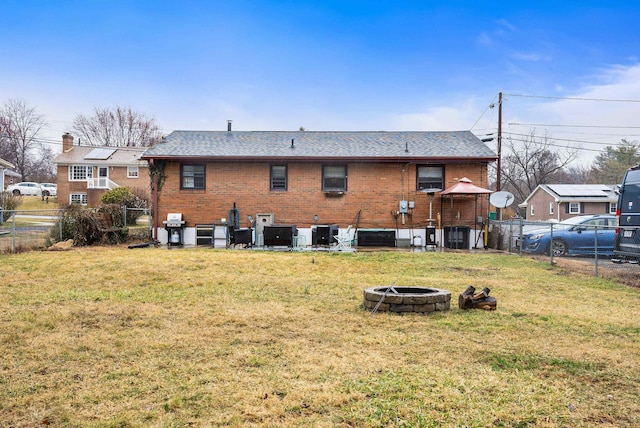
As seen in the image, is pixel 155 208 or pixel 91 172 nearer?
pixel 155 208

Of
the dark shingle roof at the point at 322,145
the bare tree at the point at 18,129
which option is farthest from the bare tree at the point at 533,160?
the bare tree at the point at 18,129

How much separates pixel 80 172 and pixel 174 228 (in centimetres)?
2606

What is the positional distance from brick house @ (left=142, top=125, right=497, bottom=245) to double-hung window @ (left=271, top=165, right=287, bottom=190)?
0.04 meters

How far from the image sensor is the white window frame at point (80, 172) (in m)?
37.5

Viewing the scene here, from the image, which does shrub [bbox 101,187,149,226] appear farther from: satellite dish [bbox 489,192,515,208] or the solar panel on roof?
satellite dish [bbox 489,192,515,208]

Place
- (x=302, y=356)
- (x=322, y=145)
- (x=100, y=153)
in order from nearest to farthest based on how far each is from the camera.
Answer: (x=302, y=356)
(x=322, y=145)
(x=100, y=153)

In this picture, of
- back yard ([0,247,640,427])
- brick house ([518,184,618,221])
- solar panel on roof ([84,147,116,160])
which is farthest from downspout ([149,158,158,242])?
brick house ([518,184,618,221])

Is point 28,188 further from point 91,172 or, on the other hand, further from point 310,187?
point 310,187

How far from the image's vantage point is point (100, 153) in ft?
127

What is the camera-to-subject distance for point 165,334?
500 cm

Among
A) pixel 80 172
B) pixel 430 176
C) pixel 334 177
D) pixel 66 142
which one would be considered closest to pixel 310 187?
pixel 334 177

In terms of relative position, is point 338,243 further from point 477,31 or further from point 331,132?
point 477,31

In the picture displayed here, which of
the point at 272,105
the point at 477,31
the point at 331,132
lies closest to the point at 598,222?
the point at 477,31

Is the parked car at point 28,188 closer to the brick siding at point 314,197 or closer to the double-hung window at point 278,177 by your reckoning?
the brick siding at point 314,197
